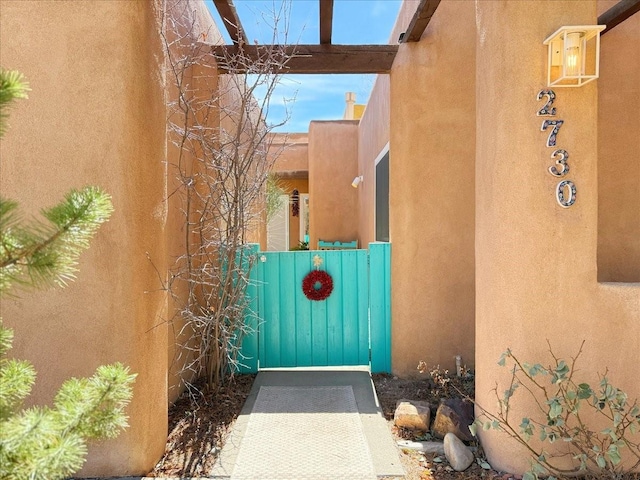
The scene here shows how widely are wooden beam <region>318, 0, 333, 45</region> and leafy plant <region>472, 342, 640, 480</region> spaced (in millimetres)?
3330

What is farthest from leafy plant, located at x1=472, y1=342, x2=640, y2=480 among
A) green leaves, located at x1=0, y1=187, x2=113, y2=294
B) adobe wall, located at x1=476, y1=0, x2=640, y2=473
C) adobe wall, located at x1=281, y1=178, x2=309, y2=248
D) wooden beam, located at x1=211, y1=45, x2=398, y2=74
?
adobe wall, located at x1=281, y1=178, x2=309, y2=248

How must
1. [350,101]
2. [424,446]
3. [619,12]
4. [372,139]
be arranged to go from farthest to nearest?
[350,101] < [372,139] < [619,12] < [424,446]

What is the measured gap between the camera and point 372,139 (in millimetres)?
8711

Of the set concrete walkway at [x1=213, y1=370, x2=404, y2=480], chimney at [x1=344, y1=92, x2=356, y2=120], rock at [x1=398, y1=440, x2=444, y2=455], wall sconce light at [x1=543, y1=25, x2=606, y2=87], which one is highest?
chimney at [x1=344, y1=92, x2=356, y2=120]

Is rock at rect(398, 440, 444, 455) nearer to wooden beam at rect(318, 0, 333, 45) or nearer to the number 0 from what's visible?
the number 0

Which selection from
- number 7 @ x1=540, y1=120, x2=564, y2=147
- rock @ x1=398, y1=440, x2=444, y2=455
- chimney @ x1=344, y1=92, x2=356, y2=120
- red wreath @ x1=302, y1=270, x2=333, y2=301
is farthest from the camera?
chimney @ x1=344, y1=92, x2=356, y2=120

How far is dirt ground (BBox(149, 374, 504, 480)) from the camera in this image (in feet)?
10.7

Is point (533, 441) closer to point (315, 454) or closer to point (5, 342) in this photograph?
point (315, 454)

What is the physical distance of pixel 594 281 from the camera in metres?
3.05

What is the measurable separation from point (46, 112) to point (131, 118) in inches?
20.5

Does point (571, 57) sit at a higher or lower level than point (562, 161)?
higher

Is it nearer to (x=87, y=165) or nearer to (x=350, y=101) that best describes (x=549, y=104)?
(x=87, y=165)

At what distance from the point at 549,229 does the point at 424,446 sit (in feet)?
6.41

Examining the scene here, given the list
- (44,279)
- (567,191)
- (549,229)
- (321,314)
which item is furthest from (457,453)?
(44,279)
